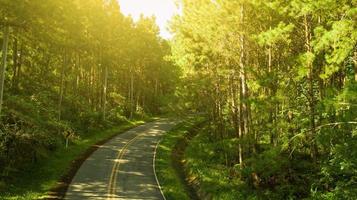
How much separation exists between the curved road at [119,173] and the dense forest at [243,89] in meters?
3.55

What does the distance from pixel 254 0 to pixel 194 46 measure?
855 cm

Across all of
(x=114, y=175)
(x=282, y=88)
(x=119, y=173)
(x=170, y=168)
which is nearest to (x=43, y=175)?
(x=114, y=175)

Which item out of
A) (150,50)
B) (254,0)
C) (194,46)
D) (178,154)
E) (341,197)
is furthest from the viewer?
(150,50)

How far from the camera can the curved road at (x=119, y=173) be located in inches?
836

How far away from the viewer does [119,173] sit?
25.7 meters

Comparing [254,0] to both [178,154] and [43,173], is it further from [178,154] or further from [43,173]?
Result: [178,154]

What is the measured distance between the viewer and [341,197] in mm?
13133

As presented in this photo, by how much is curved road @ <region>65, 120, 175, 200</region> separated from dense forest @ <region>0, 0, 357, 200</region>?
3548mm

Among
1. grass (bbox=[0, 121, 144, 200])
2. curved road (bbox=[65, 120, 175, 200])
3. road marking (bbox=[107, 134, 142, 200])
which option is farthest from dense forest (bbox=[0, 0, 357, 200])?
road marking (bbox=[107, 134, 142, 200])

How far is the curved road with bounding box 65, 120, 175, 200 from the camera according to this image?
836 inches

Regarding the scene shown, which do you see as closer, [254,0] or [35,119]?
[254,0]

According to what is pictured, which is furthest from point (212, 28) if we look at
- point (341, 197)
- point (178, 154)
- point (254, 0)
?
point (178, 154)

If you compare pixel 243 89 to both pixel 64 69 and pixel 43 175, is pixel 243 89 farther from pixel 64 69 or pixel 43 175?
pixel 64 69

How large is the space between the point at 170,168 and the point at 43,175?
31.0ft
